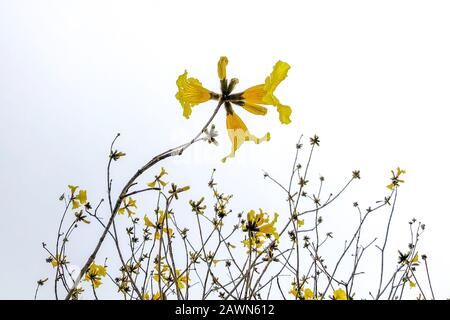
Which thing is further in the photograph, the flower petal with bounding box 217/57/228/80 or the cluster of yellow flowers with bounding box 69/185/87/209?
the cluster of yellow flowers with bounding box 69/185/87/209

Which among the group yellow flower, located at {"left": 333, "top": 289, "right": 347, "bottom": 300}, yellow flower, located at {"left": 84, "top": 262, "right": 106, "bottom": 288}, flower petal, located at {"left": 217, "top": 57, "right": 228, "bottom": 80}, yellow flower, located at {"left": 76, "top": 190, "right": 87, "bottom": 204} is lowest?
yellow flower, located at {"left": 333, "top": 289, "right": 347, "bottom": 300}

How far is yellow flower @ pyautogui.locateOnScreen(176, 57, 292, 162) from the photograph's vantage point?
1.63 meters

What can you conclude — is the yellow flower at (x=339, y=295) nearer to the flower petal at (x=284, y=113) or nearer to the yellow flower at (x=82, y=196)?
the flower petal at (x=284, y=113)

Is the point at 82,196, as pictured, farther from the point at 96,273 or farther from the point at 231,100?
the point at 231,100

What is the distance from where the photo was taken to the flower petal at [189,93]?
1.64m

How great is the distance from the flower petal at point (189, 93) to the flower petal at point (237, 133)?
0.57ft

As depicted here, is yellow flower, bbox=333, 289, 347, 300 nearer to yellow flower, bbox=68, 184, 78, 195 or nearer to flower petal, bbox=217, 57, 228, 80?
flower petal, bbox=217, 57, 228, 80

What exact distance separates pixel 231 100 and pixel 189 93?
22cm

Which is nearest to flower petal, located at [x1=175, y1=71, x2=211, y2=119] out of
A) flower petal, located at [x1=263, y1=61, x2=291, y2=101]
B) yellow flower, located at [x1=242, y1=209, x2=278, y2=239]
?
flower petal, located at [x1=263, y1=61, x2=291, y2=101]

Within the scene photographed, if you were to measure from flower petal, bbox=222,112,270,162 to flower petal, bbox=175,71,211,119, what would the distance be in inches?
6.8
